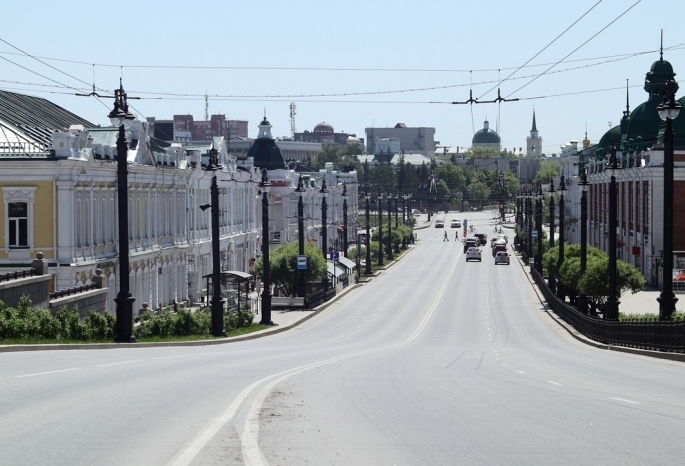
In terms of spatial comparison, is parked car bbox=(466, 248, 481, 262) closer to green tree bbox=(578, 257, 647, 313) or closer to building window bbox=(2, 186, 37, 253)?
green tree bbox=(578, 257, 647, 313)

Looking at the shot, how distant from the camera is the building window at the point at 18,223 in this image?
164 feet

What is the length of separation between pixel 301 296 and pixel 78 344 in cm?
4172

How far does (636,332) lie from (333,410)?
22519 mm

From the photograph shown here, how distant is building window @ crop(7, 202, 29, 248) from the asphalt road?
23594 millimetres

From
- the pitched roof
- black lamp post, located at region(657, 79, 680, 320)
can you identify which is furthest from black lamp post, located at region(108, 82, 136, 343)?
the pitched roof

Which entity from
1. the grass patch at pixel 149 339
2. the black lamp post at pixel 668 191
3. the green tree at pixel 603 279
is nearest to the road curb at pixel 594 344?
the black lamp post at pixel 668 191

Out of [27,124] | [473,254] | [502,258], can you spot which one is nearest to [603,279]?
[27,124]

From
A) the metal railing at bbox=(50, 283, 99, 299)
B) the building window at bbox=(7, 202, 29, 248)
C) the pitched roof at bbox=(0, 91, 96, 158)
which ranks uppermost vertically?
the pitched roof at bbox=(0, 91, 96, 158)

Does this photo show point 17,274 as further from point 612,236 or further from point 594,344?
point 612,236

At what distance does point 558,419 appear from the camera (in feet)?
45.6

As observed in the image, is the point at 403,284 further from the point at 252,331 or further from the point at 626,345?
the point at 626,345

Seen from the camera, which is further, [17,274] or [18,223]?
[18,223]

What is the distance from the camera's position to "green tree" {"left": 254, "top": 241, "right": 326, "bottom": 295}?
235ft

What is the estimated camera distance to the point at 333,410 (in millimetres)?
14922
